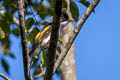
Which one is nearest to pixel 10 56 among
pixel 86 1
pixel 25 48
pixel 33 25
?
pixel 33 25

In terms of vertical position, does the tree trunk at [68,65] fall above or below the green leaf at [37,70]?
below

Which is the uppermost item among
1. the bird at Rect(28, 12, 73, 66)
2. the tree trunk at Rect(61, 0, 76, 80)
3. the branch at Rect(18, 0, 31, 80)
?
the branch at Rect(18, 0, 31, 80)

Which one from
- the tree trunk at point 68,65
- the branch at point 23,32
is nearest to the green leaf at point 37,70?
the tree trunk at point 68,65

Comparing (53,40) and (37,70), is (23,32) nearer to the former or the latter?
(53,40)

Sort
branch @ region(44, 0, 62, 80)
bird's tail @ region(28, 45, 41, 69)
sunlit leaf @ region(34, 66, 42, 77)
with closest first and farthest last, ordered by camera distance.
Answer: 1. branch @ region(44, 0, 62, 80)
2. sunlit leaf @ region(34, 66, 42, 77)
3. bird's tail @ region(28, 45, 41, 69)

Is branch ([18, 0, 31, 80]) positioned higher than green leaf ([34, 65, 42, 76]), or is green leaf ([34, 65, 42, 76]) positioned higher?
branch ([18, 0, 31, 80])

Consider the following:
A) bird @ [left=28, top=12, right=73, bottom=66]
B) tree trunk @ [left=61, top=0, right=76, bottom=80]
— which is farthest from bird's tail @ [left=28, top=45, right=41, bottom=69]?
tree trunk @ [left=61, top=0, right=76, bottom=80]

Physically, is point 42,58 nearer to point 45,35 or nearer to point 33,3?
point 45,35

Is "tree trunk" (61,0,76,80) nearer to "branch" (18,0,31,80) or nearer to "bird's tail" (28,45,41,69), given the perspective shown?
"bird's tail" (28,45,41,69)

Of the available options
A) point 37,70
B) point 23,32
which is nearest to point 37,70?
point 37,70

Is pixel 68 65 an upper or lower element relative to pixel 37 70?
lower

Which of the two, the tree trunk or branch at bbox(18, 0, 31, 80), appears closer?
branch at bbox(18, 0, 31, 80)

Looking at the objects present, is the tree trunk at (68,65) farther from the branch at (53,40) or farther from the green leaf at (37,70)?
the branch at (53,40)

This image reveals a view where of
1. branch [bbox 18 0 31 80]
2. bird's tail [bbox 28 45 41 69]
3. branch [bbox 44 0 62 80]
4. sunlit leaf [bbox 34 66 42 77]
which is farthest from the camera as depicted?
bird's tail [bbox 28 45 41 69]
